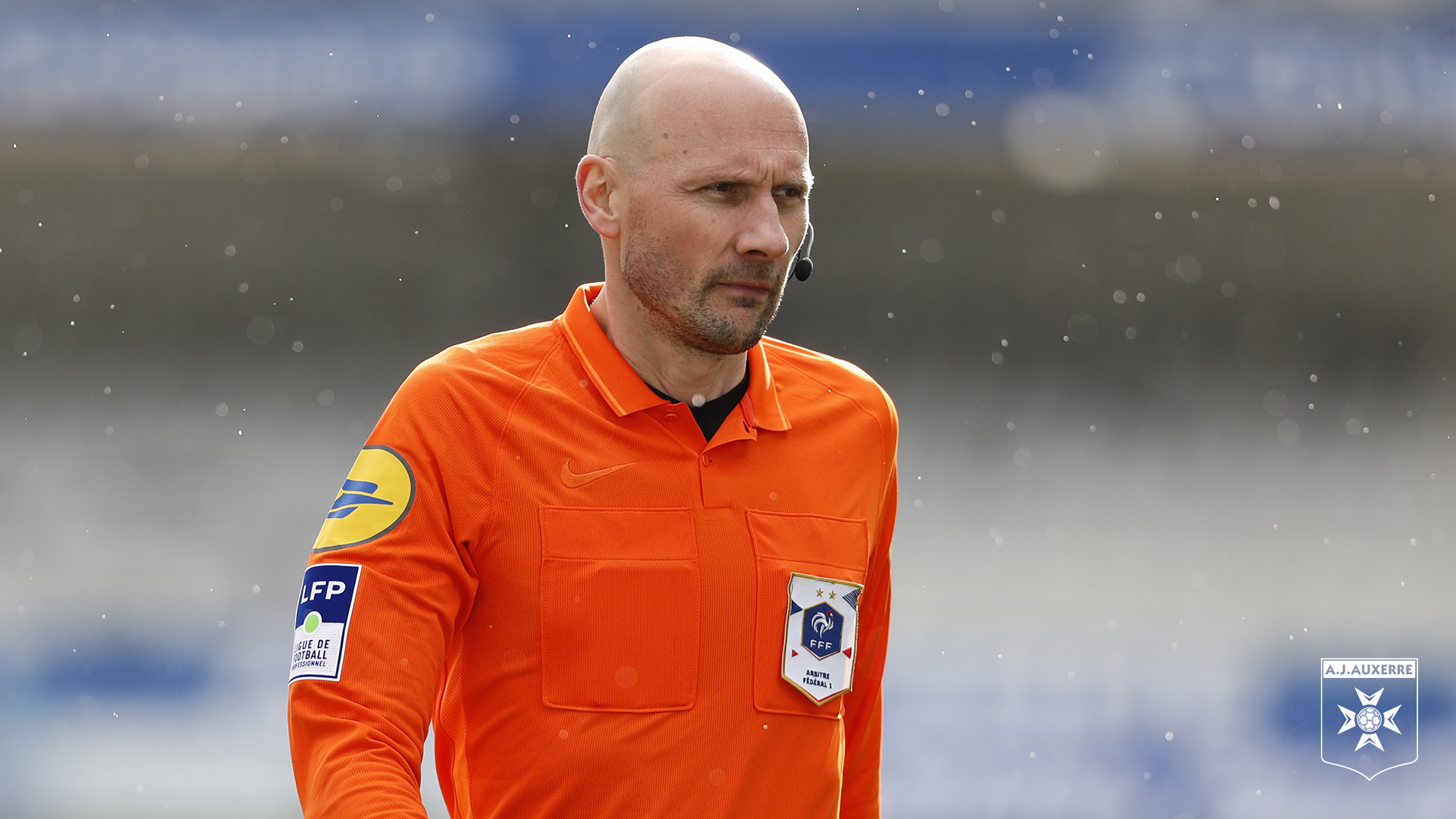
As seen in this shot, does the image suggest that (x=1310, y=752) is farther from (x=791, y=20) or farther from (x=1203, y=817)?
(x=791, y=20)

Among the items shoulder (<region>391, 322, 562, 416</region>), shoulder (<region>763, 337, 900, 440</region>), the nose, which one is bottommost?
shoulder (<region>391, 322, 562, 416</region>)

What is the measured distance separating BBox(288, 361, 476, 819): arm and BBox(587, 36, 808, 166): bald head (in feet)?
0.98

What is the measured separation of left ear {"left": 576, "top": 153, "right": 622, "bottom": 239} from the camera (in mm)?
1069

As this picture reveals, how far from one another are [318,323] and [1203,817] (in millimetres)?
3720

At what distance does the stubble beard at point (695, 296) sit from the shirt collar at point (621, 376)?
6cm

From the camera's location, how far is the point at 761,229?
101cm

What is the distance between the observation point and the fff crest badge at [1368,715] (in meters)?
3.72

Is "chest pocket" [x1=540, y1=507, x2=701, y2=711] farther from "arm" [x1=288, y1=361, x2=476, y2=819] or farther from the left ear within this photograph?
the left ear

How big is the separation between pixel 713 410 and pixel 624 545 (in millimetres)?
181

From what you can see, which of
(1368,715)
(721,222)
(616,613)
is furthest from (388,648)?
(1368,715)

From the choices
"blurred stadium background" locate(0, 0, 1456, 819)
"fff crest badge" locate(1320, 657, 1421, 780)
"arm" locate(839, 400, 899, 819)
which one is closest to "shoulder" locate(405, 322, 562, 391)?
"arm" locate(839, 400, 899, 819)

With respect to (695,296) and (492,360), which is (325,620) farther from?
(695,296)

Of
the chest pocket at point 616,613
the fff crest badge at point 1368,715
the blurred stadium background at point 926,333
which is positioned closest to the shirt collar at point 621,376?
the chest pocket at point 616,613

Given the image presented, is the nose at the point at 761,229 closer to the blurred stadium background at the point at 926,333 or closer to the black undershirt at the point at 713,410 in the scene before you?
the black undershirt at the point at 713,410
